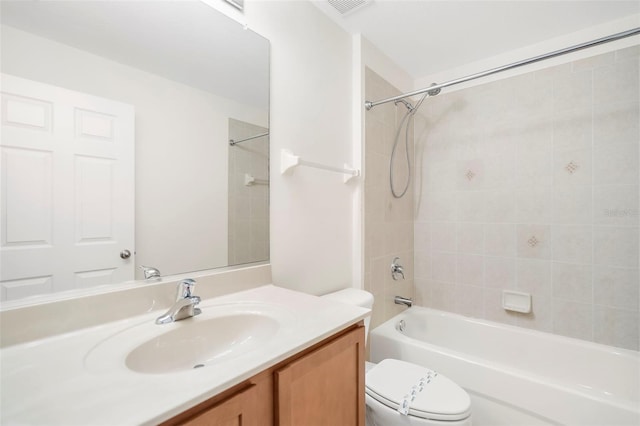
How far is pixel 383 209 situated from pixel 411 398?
44.8 inches

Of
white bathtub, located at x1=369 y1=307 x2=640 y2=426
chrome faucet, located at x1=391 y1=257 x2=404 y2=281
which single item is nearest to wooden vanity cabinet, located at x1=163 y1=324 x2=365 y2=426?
white bathtub, located at x1=369 y1=307 x2=640 y2=426

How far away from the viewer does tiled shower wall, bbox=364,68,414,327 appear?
187 cm

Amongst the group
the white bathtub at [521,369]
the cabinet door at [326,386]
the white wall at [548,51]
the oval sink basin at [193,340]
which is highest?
the white wall at [548,51]

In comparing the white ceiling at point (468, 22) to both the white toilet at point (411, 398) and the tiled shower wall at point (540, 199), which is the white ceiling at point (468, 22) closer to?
the tiled shower wall at point (540, 199)

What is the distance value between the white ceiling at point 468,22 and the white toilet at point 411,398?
1.58 m

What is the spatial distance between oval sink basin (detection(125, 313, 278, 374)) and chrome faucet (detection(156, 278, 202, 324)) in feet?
0.14

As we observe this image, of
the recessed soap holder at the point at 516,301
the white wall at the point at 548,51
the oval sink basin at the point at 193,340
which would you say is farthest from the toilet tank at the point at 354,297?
the white wall at the point at 548,51

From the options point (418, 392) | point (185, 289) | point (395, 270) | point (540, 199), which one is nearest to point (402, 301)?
point (395, 270)

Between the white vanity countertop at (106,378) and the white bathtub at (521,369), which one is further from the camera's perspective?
the white bathtub at (521,369)

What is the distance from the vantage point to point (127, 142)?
0.91 metres

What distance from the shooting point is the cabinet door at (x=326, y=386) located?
2.29 feet

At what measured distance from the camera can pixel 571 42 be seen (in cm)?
181

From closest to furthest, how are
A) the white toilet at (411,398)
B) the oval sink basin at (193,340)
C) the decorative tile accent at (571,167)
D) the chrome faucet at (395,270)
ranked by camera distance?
the oval sink basin at (193,340), the white toilet at (411,398), the decorative tile accent at (571,167), the chrome faucet at (395,270)

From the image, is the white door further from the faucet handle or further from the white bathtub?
the white bathtub
